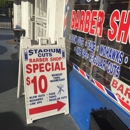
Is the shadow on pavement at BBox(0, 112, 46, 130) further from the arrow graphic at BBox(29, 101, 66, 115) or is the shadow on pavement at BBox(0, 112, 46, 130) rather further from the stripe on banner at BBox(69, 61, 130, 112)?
the stripe on banner at BBox(69, 61, 130, 112)

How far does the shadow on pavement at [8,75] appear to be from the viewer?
4.16 metres

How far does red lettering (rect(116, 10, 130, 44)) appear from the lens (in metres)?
1.85

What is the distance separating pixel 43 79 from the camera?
285 centimetres

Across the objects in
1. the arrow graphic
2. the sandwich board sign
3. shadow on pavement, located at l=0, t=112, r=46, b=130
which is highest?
the sandwich board sign

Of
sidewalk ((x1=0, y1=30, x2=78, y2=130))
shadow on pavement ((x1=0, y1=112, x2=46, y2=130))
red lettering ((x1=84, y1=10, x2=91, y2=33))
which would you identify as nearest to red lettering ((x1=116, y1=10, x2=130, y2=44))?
red lettering ((x1=84, y1=10, x2=91, y2=33))

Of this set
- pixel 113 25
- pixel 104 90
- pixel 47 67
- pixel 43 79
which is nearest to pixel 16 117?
pixel 43 79

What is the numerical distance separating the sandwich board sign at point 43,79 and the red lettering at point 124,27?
4.13ft

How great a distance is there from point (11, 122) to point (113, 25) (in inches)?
93.7

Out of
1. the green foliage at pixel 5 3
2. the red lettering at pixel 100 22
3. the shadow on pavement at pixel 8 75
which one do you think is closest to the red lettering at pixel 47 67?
the red lettering at pixel 100 22

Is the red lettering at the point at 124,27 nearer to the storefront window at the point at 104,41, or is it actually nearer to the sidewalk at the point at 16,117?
the storefront window at the point at 104,41

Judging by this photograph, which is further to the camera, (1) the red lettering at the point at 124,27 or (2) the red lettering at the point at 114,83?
(2) the red lettering at the point at 114,83

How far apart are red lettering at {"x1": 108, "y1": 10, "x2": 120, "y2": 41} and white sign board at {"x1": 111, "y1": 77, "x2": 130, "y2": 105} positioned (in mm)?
572

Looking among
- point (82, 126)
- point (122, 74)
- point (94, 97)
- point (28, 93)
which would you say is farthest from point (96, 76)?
point (28, 93)

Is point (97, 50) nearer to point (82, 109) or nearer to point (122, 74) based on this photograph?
point (122, 74)
